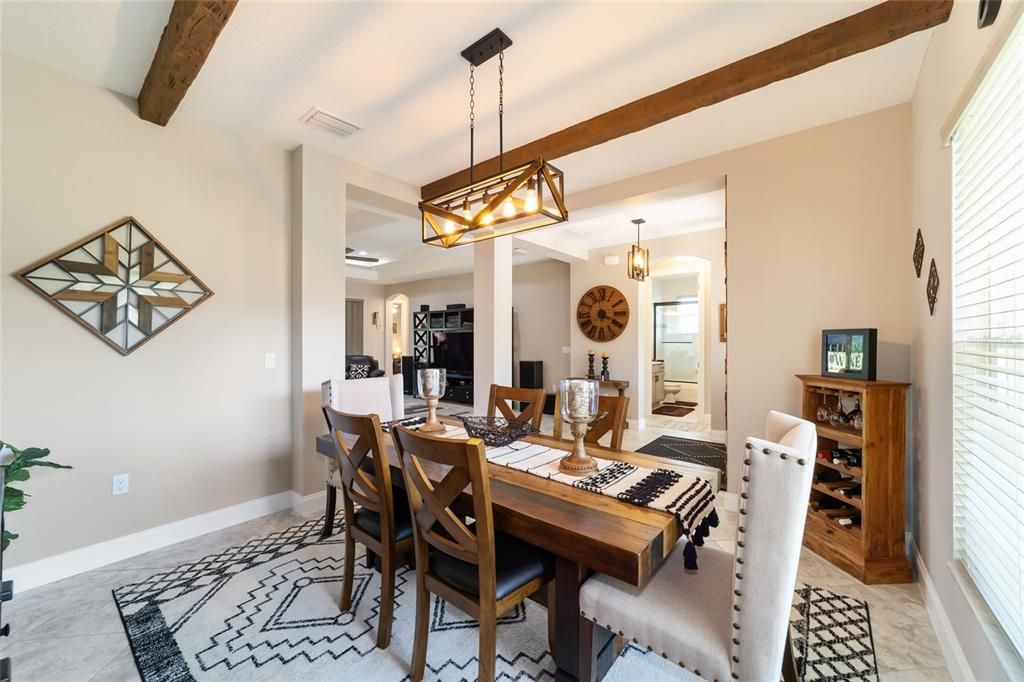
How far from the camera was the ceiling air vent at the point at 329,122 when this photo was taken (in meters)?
2.67

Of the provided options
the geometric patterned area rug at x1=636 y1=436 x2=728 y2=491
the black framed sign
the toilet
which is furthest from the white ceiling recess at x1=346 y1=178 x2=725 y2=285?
the toilet

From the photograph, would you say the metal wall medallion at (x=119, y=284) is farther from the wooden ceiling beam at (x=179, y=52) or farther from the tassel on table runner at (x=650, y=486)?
the tassel on table runner at (x=650, y=486)

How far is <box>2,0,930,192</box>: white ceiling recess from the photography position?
1.87 m

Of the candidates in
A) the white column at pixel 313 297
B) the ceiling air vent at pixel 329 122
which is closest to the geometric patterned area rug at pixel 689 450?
the white column at pixel 313 297

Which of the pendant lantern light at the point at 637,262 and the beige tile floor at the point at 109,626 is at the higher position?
the pendant lantern light at the point at 637,262

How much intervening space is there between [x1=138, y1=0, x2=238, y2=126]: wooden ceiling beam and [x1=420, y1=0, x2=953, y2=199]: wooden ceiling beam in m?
1.53

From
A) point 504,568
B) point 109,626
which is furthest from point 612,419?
point 109,626

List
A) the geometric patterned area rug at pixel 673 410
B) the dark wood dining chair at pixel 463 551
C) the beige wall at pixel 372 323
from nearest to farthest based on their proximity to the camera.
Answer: the dark wood dining chair at pixel 463 551 → the geometric patterned area rug at pixel 673 410 → the beige wall at pixel 372 323

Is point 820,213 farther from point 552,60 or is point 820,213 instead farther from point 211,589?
point 211,589

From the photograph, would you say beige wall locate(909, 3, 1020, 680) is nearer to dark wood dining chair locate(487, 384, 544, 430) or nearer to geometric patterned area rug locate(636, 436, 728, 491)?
dark wood dining chair locate(487, 384, 544, 430)

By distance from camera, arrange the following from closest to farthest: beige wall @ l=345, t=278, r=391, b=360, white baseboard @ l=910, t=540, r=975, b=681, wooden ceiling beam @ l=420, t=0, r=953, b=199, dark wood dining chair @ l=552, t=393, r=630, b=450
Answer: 1. white baseboard @ l=910, t=540, r=975, b=681
2. wooden ceiling beam @ l=420, t=0, r=953, b=199
3. dark wood dining chair @ l=552, t=393, r=630, b=450
4. beige wall @ l=345, t=278, r=391, b=360

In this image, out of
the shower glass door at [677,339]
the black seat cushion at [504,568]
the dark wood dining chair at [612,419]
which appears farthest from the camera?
the shower glass door at [677,339]

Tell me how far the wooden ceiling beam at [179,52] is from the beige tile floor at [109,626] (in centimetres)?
262

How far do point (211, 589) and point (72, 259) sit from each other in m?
1.95
